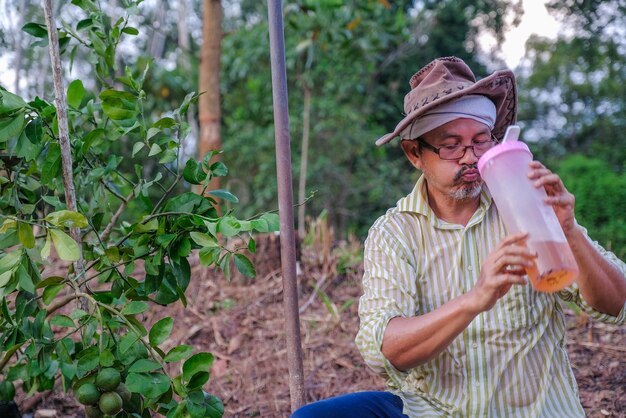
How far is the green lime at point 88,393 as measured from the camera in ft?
6.07

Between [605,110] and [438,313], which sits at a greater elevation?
[605,110]

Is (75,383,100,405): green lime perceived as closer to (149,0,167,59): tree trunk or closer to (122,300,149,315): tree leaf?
(122,300,149,315): tree leaf

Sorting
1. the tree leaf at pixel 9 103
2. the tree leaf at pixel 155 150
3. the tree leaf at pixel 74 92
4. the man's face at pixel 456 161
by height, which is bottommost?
the man's face at pixel 456 161

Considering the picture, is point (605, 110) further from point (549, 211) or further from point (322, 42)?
point (549, 211)

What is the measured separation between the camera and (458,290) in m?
1.94

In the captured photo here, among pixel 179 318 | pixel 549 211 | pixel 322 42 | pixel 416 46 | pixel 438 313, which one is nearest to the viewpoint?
pixel 549 211

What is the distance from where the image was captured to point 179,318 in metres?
3.99

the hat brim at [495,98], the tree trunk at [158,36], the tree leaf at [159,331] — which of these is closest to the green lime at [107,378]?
the tree leaf at [159,331]

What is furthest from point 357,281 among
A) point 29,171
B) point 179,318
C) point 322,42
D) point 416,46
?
point 416,46

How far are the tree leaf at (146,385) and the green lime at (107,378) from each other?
0.12ft

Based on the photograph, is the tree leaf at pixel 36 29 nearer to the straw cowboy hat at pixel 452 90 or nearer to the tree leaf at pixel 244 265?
the tree leaf at pixel 244 265

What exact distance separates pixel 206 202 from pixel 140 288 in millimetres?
359

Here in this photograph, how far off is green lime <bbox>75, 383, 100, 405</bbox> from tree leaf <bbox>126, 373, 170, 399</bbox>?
4.3 inches

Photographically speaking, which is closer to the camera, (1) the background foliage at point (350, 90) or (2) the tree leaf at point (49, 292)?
(2) the tree leaf at point (49, 292)
